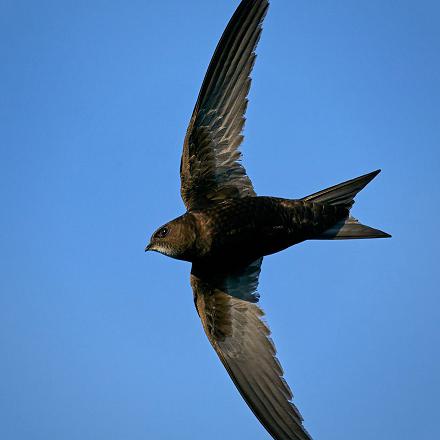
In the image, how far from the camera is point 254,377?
8.37m

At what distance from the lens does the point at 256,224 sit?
26.0ft

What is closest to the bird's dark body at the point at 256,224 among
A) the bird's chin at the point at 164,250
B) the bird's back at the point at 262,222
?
the bird's back at the point at 262,222

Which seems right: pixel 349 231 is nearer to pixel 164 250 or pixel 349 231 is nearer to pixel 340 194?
pixel 340 194

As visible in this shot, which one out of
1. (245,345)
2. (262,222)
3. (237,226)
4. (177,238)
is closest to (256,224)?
(262,222)

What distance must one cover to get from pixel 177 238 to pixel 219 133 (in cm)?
107

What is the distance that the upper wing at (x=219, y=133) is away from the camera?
8180mm

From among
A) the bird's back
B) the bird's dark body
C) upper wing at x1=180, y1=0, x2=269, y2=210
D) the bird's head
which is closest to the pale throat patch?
the bird's head

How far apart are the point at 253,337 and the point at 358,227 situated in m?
1.46

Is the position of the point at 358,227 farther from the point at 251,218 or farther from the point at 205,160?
the point at 205,160

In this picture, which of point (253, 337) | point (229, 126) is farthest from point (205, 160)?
point (253, 337)

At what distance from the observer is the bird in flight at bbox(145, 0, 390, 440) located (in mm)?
7934

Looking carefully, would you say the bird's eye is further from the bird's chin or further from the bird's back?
the bird's back

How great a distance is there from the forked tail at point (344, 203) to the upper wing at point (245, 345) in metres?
1.03

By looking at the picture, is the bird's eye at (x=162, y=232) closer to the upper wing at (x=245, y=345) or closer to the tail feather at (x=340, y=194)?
the upper wing at (x=245, y=345)
